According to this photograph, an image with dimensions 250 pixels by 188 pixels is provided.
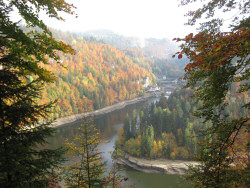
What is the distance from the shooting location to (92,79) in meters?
105

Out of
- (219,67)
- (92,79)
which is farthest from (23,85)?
(92,79)

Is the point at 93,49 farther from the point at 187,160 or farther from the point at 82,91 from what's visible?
the point at 187,160

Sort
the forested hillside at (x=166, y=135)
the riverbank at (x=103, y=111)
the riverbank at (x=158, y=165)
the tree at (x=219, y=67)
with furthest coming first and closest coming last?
the riverbank at (x=103, y=111)
the forested hillside at (x=166, y=135)
the riverbank at (x=158, y=165)
the tree at (x=219, y=67)

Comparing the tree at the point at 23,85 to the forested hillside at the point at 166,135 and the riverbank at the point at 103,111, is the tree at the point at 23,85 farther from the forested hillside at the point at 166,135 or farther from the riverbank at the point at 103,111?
the riverbank at the point at 103,111

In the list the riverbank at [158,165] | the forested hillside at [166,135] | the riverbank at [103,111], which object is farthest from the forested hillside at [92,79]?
the riverbank at [158,165]

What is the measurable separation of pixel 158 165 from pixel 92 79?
265 feet

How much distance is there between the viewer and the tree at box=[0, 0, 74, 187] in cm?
346

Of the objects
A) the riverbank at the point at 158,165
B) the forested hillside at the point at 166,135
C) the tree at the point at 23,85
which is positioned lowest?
the riverbank at the point at 158,165

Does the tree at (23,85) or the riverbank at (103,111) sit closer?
the tree at (23,85)

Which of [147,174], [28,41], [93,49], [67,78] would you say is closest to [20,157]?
[28,41]

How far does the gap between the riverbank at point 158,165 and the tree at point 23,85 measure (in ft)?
98.9

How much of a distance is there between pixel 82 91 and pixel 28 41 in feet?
278

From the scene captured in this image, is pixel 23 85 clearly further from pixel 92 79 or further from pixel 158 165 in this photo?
pixel 92 79

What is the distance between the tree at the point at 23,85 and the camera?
3.46 m
